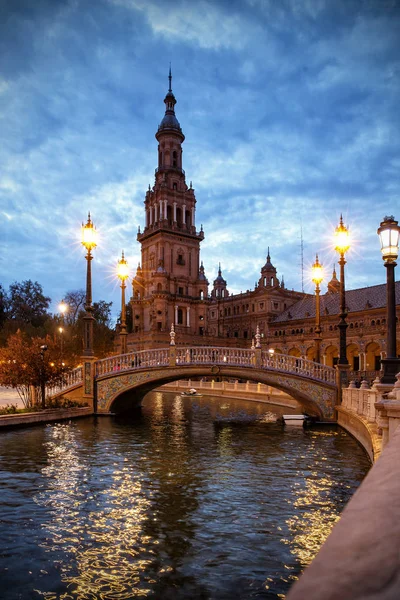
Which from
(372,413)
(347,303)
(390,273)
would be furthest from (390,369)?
(347,303)

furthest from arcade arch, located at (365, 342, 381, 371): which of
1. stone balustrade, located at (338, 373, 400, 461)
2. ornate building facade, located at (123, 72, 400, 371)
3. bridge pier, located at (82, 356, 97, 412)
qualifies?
bridge pier, located at (82, 356, 97, 412)

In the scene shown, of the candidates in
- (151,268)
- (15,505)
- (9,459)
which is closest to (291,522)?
(15,505)

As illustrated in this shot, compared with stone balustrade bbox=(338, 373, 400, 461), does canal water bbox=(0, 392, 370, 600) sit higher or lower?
lower

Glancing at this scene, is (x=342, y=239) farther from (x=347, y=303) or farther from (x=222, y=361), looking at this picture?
(x=347, y=303)

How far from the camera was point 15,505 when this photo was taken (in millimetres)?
9742

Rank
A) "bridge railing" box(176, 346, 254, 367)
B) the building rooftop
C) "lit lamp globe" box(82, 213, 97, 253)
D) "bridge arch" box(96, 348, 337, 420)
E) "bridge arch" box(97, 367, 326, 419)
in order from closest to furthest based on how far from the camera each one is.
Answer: "bridge arch" box(96, 348, 337, 420) < "lit lamp globe" box(82, 213, 97, 253) < "bridge arch" box(97, 367, 326, 419) < "bridge railing" box(176, 346, 254, 367) < the building rooftop

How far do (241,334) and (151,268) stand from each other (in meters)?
21.4

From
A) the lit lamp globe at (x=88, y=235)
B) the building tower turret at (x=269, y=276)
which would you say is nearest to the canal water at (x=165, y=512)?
the lit lamp globe at (x=88, y=235)

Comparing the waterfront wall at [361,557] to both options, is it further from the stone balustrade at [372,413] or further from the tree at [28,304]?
the tree at [28,304]

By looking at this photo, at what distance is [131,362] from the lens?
26.4 meters

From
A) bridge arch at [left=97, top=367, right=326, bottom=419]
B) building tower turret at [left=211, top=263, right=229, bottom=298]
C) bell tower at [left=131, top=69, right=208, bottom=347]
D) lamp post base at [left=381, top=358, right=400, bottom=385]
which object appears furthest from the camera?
building tower turret at [left=211, top=263, right=229, bottom=298]

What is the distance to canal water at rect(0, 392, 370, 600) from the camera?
21.3 feet

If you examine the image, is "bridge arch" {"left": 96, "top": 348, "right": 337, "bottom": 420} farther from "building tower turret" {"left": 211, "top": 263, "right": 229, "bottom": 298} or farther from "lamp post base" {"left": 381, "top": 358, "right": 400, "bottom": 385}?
"building tower turret" {"left": 211, "top": 263, "right": 229, "bottom": 298}

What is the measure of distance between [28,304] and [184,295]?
2739 centimetres
